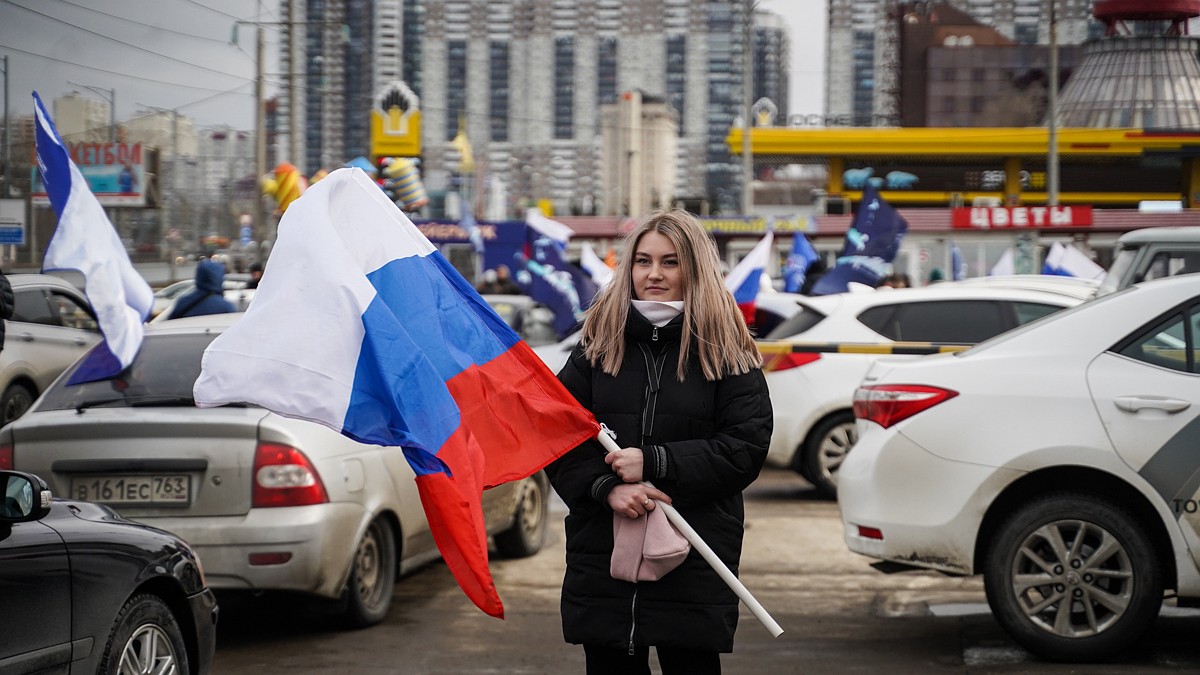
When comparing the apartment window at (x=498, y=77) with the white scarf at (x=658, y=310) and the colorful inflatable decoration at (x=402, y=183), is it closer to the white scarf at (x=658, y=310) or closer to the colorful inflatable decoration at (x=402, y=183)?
the colorful inflatable decoration at (x=402, y=183)

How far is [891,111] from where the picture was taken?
331ft

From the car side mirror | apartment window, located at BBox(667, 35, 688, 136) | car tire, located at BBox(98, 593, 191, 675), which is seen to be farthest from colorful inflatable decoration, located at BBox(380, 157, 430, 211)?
apartment window, located at BBox(667, 35, 688, 136)

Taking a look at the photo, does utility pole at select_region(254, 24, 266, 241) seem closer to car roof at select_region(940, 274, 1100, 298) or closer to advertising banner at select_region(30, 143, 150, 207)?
advertising banner at select_region(30, 143, 150, 207)

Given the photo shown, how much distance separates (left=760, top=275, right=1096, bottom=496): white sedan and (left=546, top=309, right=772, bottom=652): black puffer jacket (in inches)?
288

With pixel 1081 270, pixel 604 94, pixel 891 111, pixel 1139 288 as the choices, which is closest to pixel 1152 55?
pixel 891 111

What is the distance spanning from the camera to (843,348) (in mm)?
11008

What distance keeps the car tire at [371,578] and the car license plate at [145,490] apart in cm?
81

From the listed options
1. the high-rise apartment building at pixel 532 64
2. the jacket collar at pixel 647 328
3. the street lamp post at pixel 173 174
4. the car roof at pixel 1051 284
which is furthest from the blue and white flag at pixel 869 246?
the high-rise apartment building at pixel 532 64

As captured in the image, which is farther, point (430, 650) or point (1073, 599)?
point (430, 650)

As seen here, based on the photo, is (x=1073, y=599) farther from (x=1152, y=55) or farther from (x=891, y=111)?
(x=891, y=111)

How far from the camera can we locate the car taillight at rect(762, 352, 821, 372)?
36.2 ft

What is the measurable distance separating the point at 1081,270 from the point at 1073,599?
1519cm

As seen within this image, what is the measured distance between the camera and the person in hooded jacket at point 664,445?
3.55m

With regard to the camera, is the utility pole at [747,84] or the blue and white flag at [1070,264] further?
the utility pole at [747,84]
